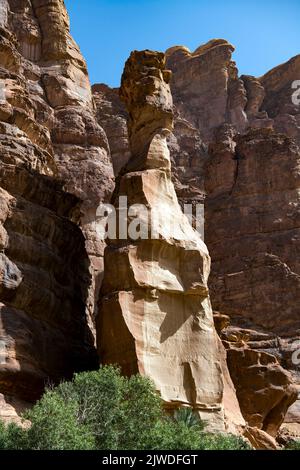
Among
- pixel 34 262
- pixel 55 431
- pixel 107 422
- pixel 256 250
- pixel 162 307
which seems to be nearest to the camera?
pixel 55 431

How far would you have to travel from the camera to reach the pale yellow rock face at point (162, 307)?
101ft

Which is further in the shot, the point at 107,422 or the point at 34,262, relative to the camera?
the point at 34,262

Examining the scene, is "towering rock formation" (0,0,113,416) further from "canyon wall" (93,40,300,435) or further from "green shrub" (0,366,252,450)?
"canyon wall" (93,40,300,435)

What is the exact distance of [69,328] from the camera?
1406 inches

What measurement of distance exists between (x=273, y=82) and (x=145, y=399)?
98.9 metres

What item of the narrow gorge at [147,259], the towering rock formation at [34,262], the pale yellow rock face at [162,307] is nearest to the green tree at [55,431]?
the narrow gorge at [147,259]

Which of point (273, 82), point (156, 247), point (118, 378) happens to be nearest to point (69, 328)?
point (156, 247)

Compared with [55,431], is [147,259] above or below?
above

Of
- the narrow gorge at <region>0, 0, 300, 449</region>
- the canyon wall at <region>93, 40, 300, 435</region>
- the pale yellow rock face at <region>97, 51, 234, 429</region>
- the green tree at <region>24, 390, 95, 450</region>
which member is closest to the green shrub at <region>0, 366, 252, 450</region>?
the green tree at <region>24, 390, 95, 450</region>

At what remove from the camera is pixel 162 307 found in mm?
32312

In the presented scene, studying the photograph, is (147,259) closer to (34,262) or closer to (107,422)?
(34,262)

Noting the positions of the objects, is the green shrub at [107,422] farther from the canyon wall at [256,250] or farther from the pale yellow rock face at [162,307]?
the canyon wall at [256,250]

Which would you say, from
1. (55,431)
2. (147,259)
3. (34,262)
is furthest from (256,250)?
(55,431)
